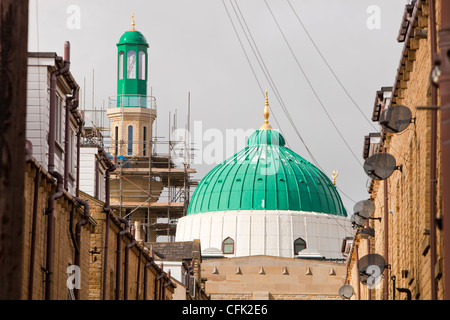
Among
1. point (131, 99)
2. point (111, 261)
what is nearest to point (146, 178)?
point (131, 99)

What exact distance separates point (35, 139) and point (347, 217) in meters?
Result: 77.8

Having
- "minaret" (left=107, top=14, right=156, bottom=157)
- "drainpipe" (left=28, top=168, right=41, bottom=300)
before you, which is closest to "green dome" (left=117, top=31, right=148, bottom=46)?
"minaret" (left=107, top=14, right=156, bottom=157)

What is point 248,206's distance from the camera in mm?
95375

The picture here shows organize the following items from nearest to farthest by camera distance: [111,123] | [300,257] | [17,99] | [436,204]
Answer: [17,99] → [436,204] → [111,123] → [300,257]

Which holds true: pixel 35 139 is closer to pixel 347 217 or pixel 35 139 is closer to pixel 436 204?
pixel 436 204

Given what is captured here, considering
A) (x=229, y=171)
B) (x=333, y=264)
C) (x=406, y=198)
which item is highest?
(x=229, y=171)

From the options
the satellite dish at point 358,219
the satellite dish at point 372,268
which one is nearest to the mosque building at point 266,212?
the satellite dish at point 358,219

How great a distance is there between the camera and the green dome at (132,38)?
80.4 m

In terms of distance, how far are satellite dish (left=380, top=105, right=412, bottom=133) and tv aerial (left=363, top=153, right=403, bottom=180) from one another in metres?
1.94

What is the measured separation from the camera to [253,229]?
9506cm

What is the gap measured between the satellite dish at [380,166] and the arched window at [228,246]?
241 ft

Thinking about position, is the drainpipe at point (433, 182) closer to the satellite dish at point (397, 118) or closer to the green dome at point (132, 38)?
the satellite dish at point (397, 118)

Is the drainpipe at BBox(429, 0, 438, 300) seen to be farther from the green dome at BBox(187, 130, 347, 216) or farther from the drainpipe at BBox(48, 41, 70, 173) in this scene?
the green dome at BBox(187, 130, 347, 216)
